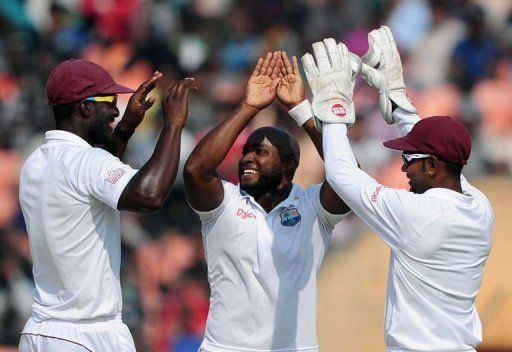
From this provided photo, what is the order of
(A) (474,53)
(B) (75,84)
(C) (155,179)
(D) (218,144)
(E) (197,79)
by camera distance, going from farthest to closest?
(E) (197,79) → (A) (474,53) → (D) (218,144) → (B) (75,84) → (C) (155,179)

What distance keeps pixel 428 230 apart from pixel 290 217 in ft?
3.08

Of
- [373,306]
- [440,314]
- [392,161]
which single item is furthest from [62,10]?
[440,314]

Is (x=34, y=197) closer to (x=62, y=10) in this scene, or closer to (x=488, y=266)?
(x=488, y=266)

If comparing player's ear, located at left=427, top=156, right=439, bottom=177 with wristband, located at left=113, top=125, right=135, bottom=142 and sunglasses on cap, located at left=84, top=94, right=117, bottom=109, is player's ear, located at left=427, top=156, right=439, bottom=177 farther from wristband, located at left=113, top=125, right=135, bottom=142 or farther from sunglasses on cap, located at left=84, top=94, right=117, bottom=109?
wristband, located at left=113, top=125, right=135, bottom=142

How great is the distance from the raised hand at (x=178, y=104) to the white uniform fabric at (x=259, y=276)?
754mm

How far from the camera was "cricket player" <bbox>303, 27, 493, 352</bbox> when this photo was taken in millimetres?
4531

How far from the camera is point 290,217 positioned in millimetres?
5281

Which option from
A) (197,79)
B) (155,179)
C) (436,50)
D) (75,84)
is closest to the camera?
(155,179)

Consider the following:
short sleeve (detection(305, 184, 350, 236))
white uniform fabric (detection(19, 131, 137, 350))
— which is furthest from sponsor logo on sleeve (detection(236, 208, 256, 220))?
white uniform fabric (detection(19, 131, 137, 350))

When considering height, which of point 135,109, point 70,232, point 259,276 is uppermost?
A: point 135,109

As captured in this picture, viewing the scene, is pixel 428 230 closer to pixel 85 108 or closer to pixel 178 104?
pixel 178 104

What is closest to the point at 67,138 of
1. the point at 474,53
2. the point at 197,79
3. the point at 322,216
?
the point at 322,216

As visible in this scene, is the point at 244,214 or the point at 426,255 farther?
the point at 244,214

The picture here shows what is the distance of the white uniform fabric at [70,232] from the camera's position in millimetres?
4496
